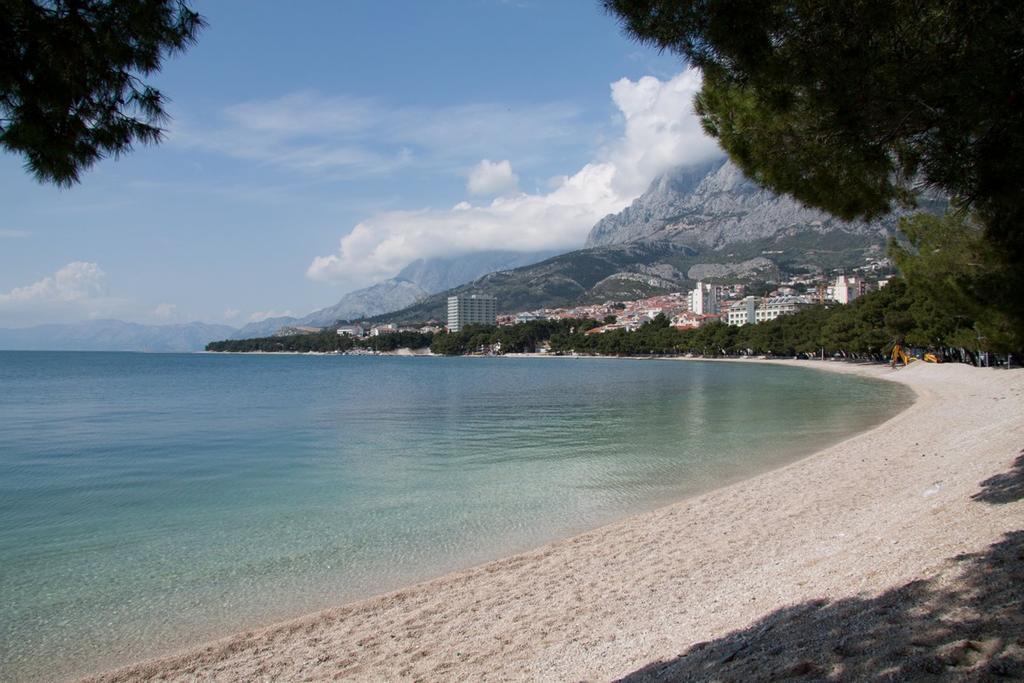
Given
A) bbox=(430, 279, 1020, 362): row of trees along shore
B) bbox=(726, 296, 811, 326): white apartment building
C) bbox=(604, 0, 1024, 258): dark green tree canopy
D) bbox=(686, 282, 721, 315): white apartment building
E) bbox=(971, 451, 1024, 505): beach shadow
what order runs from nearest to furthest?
bbox=(604, 0, 1024, 258): dark green tree canopy < bbox=(971, 451, 1024, 505): beach shadow < bbox=(430, 279, 1020, 362): row of trees along shore < bbox=(726, 296, 811, 326): white apartment building < bbox=(686, 282, 721, 315): white apartment building

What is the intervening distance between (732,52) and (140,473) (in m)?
17.3

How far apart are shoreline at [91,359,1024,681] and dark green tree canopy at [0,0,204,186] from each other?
4.63 metres

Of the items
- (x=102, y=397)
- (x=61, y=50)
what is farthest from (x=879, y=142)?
(x=102, y=397)

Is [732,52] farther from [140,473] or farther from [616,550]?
[140,473]

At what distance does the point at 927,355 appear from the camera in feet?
182

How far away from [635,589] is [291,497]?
8.67 meters

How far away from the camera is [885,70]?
463 cm

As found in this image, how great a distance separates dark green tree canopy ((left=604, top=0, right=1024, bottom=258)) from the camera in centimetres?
416

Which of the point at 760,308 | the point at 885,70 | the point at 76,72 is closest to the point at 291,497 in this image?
the point at 76,72

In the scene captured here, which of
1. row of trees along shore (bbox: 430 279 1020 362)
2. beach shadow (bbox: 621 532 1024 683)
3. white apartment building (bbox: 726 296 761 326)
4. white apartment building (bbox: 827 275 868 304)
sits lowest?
beach shadow (bbox: 621 532 1024 683)

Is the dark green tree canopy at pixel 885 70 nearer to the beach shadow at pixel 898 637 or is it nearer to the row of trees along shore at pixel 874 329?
the beach shadow at pixel 898 637

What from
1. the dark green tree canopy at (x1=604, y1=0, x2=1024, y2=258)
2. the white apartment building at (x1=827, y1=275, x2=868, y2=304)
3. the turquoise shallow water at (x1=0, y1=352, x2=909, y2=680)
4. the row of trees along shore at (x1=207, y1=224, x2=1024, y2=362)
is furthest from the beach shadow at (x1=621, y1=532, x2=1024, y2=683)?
the white apartment building at (x1=827, y1=275, x2=868, y2=304)

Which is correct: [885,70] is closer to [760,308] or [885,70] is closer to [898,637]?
[898,637]

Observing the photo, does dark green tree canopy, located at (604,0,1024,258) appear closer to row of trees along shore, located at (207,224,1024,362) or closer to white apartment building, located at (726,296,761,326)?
row of trees along shore, located at (207,224,1024,362)
